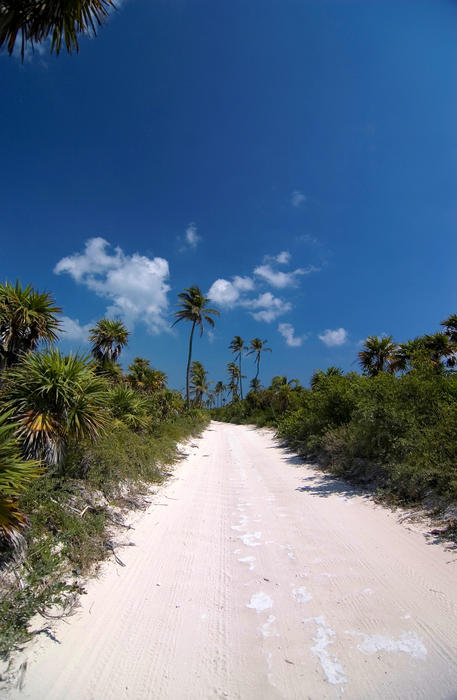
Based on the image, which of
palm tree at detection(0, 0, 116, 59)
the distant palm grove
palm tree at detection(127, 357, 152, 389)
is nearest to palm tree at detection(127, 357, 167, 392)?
palm tree at detection(127, 357, 152, 389)

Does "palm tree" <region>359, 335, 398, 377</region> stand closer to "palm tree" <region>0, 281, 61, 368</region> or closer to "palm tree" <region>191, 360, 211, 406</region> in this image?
"palm tree" <region>0, 281, 61, 368</region>

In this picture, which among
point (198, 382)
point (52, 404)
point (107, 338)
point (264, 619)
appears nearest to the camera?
point (264, 619)

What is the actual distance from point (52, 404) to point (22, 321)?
120 inches

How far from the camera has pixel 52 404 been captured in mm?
5328

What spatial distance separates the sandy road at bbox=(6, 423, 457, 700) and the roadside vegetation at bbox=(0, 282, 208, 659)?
37cm

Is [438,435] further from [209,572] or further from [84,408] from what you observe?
[84,408]

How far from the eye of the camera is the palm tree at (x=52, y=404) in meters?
4.84

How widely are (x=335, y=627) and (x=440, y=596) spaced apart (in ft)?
4.28

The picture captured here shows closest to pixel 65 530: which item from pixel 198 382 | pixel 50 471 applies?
pixel 50 471

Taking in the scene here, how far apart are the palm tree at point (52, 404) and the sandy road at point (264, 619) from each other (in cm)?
200

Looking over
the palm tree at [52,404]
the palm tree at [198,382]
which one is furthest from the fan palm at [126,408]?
the palm tree at [198,382]

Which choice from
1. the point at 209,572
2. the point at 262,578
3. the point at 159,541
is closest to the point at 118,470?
the point at 159,541

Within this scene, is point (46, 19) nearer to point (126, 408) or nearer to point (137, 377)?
point (126, 408)

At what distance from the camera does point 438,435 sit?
6.62m
